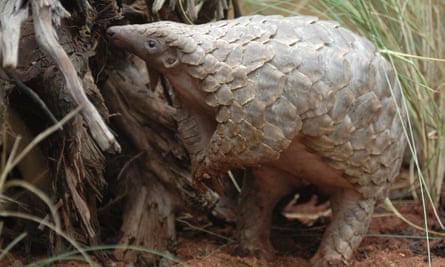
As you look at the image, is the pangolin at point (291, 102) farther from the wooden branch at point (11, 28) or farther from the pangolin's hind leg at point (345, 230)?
the wooden branch at point (11, 28)

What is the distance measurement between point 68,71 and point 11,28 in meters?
0.21

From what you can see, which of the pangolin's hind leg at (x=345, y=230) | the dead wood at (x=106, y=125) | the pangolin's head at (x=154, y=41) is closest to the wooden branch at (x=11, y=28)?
the dead wood at (x=106, y=125)

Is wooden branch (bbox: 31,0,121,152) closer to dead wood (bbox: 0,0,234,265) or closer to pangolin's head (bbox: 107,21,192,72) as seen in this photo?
dead wood (bbox: 0,0,234,265)

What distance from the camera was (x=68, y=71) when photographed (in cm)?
197

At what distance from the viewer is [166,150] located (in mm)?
2857

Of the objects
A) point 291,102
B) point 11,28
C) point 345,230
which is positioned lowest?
point 345,230

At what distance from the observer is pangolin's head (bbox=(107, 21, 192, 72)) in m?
2.33

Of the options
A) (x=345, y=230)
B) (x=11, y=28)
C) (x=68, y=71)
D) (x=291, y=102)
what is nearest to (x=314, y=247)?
(x=345, y=230)

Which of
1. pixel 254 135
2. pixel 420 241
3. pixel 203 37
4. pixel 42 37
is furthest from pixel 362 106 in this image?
pixel 42 37

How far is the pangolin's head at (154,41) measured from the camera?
2.33m

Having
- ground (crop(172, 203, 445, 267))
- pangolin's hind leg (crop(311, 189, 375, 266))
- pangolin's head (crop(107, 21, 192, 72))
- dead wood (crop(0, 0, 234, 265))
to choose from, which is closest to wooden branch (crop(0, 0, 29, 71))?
dead wood (crop(0, 0, 234, 265))

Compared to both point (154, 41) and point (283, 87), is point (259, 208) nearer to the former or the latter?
point (283, 87)

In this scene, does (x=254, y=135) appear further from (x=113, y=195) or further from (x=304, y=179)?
(x=113, y=195)

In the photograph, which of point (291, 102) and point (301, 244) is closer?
point (291, 102)
